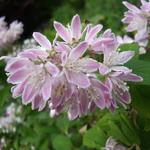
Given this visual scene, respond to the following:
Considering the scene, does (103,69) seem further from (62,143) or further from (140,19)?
(62,143)

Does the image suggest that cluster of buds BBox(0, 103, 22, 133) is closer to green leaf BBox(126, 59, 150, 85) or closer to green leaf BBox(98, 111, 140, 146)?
green leaf BBox(98, 111, 140, 146)

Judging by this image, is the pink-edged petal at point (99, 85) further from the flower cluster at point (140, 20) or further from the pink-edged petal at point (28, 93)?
the flower cluster at point (140, 20)

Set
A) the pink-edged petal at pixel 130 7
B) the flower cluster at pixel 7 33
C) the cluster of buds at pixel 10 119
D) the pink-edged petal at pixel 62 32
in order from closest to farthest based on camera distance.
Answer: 1. the pink-edged petal at pixel 62 32
2. the pink-edged petal at pixel 130 7
3. the flower cluster at pixel 7 33
4. the cluster of buds at pixel 10 119

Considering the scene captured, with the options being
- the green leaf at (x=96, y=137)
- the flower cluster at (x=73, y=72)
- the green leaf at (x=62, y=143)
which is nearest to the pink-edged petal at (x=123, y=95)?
the flower cluster at (x=73, y=72)

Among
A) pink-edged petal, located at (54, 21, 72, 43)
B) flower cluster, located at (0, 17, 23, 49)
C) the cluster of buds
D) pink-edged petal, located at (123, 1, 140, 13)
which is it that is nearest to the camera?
pink-edged petal, located at (54, 21, 72, 43)

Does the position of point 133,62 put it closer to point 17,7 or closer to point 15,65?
point 15,65

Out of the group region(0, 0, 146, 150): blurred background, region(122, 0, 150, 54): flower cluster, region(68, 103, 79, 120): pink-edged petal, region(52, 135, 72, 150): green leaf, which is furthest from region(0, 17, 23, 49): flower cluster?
region(68, 103, 79, 120): pink-edged petal

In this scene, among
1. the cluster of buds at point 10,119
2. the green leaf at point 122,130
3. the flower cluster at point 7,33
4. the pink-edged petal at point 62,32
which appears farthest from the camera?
the cluster of buds at point 10,119
